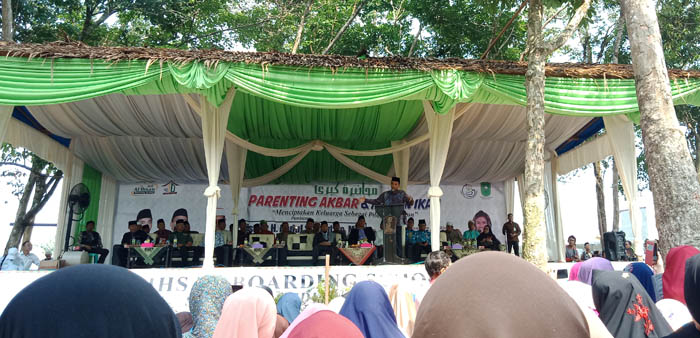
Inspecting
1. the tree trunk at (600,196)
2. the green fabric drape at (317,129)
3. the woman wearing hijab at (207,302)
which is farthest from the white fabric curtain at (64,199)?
the tree trunk at (600,196)

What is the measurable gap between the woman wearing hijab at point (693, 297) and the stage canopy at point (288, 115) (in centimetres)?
505

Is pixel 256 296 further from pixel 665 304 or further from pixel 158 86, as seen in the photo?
pixel 158 86

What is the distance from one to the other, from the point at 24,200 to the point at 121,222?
2.96 m

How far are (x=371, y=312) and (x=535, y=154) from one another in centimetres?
355

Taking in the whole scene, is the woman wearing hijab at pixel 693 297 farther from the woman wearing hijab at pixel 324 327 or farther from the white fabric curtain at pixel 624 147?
the white fabric curtain at pixel 624 147

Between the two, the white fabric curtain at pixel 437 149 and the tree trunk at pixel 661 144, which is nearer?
the tree trunk at pixel 661 144

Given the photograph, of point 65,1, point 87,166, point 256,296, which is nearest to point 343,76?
point 256,296

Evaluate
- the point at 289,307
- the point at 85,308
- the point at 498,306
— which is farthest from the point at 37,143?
the point at 498,306

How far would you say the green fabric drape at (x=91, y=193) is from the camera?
10.4 m

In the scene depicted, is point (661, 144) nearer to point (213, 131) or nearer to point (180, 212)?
point (213, 131)

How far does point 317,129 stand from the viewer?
956cm

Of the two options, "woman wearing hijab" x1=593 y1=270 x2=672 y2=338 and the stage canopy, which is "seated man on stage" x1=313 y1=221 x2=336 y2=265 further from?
"woman wearing hijab" x1=593 y1=270 x2=672 y2=338

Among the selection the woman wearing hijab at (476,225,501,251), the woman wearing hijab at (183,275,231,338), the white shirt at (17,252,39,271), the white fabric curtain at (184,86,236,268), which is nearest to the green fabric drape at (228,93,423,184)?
the white fabric curtain at (184,86,236,268)

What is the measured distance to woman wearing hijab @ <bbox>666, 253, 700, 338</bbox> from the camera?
1.44 m
